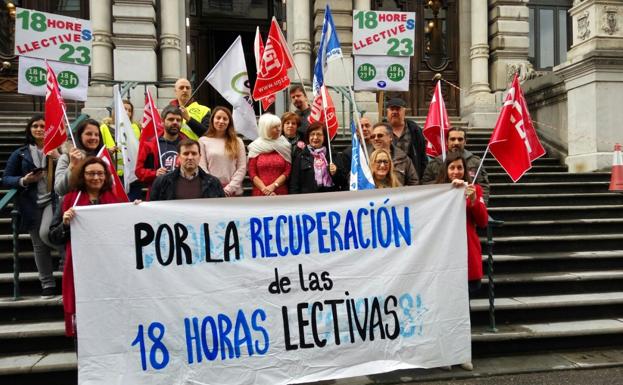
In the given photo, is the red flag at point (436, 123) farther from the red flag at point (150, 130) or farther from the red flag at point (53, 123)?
the red flag at point (53, 123)

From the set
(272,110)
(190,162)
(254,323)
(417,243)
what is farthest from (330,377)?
(272,110)

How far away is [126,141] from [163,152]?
38 cm

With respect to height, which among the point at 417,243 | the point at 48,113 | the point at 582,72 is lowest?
the point at 417,243

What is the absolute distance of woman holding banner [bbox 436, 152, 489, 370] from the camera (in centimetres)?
430

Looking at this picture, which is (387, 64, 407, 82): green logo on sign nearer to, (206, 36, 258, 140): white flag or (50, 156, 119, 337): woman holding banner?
(206, 36, 258, 140): white flag

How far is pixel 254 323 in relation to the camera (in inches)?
152

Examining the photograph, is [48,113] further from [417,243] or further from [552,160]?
[552,160]

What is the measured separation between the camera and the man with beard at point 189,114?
19.6 feet

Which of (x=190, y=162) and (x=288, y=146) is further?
(x=288, y=146)

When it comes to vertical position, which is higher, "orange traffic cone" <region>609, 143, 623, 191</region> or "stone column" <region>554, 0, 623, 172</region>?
"stone column" <region>554, 0, 623, 172</region>

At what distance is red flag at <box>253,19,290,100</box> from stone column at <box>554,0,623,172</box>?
18.4 ft

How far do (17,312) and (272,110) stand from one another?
9.38m

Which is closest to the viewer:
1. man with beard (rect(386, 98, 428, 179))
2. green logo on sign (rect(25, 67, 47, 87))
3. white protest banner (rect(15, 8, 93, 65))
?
man with beard (rect(386, 98, 428, 179))

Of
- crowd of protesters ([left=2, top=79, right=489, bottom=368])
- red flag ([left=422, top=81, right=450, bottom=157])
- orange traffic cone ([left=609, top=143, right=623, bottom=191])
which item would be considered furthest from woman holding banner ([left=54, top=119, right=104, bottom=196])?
orange traffic cone ([left=609, top=143, right=623, bottom=191])
